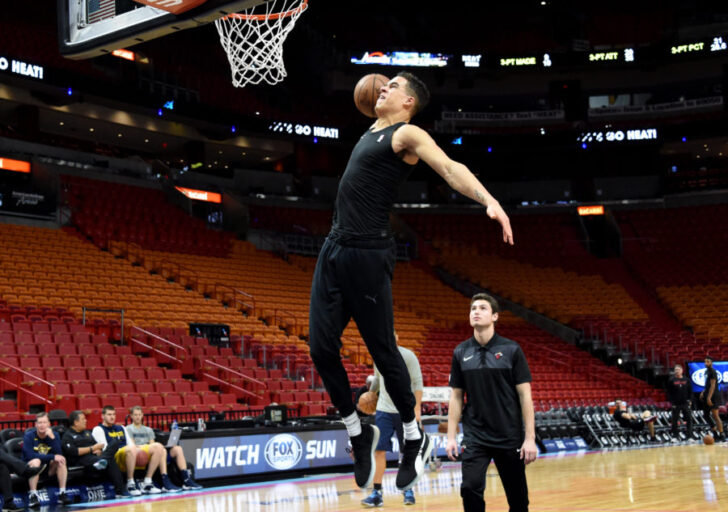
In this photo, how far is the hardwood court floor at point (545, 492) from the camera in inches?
371

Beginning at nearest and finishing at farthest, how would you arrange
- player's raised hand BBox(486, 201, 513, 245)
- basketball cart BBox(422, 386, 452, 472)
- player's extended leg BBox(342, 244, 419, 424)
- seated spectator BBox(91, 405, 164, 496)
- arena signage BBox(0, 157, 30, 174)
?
1. player's raised hand BBox(486, 201, 513, 245)
2. player's extended leg BBox(342, 244, 419, 424)
3. seated spectator BBox(91, 405, 164, 496)
4. basketball cart BBox(422, 386, 452, 472)
5. arena signage BBox(0, 157, 30, 174)

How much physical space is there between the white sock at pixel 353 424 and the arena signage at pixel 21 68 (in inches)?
890

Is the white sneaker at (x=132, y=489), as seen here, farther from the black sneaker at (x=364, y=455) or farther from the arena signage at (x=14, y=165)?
the arena signage at (x=14, y=165)

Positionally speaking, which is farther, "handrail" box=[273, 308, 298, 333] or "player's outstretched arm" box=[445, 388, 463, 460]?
"handrail" box=[273, 308, 298, 333]

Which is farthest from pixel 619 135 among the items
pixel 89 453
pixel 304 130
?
pixel 89 453

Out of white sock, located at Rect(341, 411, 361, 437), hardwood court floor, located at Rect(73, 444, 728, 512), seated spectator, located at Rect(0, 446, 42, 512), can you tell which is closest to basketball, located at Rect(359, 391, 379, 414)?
white sock, located at Rect(341, 411, 361, 437)

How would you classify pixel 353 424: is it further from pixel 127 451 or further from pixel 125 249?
pixel 125 249

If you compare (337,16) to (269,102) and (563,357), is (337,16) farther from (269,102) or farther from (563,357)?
(563,357)

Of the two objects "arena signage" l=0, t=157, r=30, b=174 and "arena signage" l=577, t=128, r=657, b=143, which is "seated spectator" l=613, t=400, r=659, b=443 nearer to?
"arena signage" l=577, t=128, r=657, b=143

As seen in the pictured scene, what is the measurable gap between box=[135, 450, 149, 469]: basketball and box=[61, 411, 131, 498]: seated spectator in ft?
1.05

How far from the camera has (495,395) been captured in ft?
19.1

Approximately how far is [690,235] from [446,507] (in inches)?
1128

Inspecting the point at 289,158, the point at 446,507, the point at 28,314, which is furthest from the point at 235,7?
the point at 289,158

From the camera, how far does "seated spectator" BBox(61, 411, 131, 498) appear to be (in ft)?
37.1
